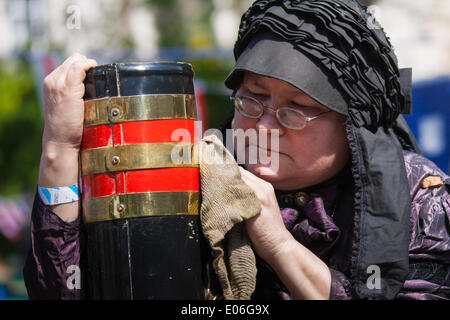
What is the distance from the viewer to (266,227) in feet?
6.77

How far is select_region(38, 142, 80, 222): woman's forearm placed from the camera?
202cm

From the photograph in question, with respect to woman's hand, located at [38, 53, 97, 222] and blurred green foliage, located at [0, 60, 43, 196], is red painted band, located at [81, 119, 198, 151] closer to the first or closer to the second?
woman's hand, located at [38, 53, 97, 222]

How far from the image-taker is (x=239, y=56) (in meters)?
2.43

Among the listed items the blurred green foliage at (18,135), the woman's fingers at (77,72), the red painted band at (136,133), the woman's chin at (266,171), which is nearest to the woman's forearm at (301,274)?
the woman's chin at (266,171)

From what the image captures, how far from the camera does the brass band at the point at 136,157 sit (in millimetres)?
1925

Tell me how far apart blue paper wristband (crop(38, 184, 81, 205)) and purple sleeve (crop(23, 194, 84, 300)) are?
1.7 inches

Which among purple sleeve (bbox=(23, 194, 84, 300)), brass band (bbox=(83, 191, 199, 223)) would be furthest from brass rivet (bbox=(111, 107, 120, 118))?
purple sleeve (bbox=(23, 194, 84, 300))

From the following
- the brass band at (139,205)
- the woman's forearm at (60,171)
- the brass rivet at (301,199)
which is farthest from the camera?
the brass rivet at (301,199)

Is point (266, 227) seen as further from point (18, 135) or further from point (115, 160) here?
point (18, 135)

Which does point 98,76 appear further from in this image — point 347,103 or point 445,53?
point 445,53

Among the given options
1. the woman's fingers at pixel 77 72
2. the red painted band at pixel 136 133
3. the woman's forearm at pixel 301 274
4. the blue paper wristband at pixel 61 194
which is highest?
the woman's fingers at pixel 77 72

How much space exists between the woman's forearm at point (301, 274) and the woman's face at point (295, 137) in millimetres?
300

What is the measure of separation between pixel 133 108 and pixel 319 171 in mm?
780

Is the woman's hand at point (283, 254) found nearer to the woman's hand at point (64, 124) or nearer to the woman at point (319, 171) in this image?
the woman at point (319, 171)
